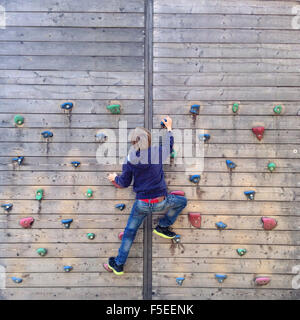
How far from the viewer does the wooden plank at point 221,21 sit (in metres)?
2.18

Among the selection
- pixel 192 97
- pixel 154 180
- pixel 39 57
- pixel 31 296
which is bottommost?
pixel 31 296

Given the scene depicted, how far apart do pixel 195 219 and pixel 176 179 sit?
1.41 ft

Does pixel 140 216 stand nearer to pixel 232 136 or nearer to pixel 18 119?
pixel 232 136

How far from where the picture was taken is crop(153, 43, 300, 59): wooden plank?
7.16 ft

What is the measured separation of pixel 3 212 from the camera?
2217 mm

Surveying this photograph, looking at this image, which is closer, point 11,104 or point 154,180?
point 154,180

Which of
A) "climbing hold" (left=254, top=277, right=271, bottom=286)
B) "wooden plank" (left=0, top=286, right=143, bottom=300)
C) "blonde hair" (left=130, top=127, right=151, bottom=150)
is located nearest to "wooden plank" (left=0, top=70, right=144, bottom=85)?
"blonde hair" (left=130, top=127, right=151, bottom=150)

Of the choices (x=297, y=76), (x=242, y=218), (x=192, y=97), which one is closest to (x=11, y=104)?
(x=192, y=97)

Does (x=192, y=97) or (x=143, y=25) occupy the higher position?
(x=143, y=25)

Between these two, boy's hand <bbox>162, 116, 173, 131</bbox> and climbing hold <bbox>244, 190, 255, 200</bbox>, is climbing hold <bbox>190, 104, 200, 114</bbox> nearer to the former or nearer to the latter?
boy's hand <bbox>162, 116, 173, 131</bbox>

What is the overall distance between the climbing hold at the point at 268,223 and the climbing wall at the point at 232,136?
5 centimetres

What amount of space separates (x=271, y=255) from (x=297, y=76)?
1781 mm

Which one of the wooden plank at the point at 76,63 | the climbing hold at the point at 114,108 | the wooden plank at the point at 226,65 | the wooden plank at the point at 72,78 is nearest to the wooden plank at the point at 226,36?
the wooden plank at the point at 226,65

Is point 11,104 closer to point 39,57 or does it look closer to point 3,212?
point 39,57
